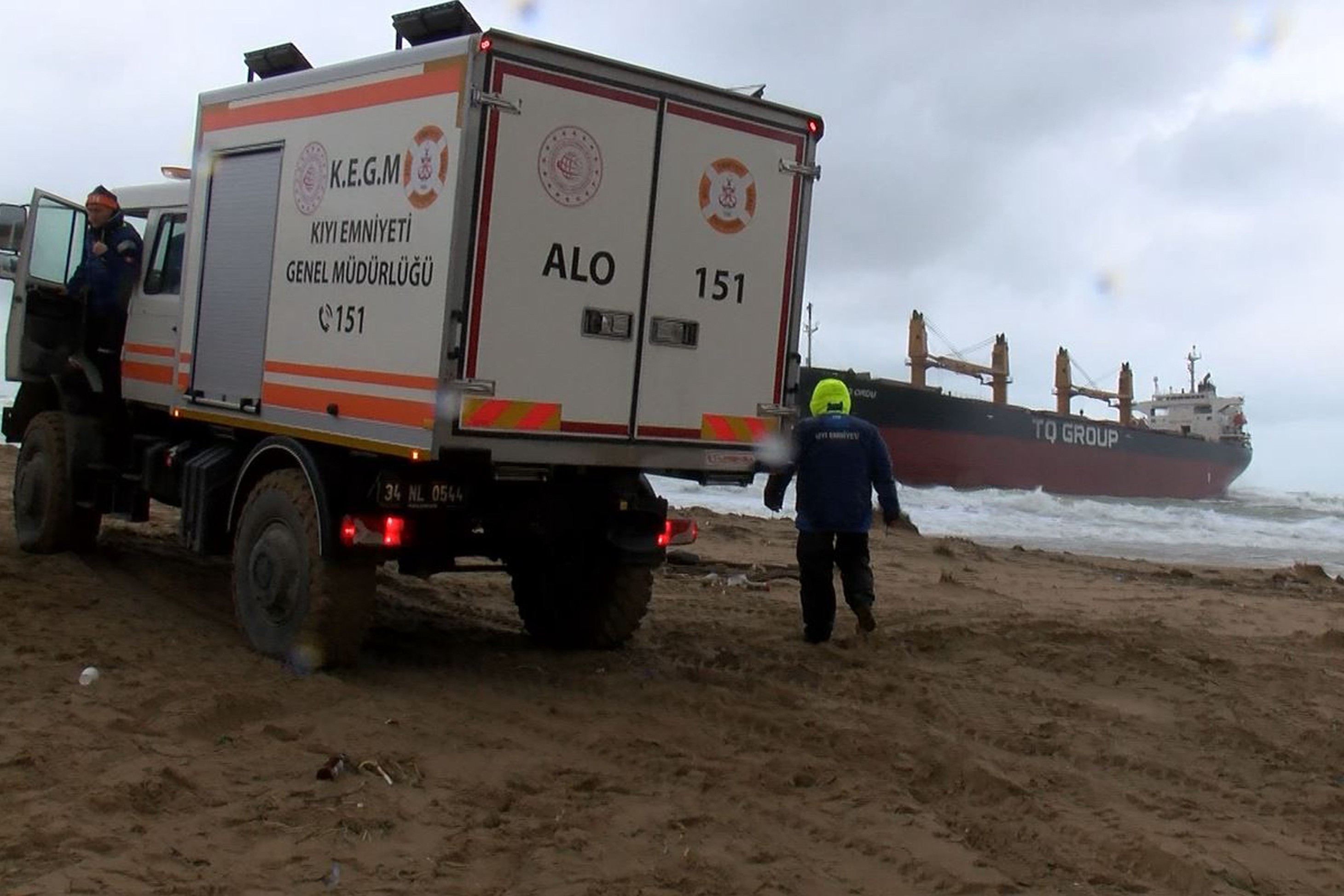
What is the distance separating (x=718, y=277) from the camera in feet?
23.0

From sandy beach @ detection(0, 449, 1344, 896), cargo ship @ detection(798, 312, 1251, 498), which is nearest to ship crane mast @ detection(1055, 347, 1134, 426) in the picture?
cargo ship @ detection(798, 312, 1251, 498)

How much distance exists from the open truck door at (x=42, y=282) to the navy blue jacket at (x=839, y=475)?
5.01m

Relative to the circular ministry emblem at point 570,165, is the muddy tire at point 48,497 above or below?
below

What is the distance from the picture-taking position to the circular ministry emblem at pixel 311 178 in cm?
686

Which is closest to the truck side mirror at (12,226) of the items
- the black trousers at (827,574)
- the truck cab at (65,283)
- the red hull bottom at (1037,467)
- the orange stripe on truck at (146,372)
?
the truck cab at (65,283)

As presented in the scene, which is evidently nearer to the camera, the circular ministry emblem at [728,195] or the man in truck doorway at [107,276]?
the circular ministry emblem at [728,195]

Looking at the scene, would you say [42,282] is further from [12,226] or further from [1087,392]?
[1087,392]

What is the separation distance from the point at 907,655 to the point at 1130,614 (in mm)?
3725

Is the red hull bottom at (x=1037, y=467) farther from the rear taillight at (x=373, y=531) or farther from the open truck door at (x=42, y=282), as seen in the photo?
the rear taillight at (x=373, y=531)

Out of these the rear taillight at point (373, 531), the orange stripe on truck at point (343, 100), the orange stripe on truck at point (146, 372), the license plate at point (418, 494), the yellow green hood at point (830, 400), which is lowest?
the rear taillight at point (373, 531)

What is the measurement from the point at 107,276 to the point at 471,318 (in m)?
3.99

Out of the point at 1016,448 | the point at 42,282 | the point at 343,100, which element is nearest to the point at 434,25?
the point at 343,100

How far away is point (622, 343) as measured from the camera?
262 inches

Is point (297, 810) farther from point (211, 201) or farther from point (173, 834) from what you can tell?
point (211, 201)
